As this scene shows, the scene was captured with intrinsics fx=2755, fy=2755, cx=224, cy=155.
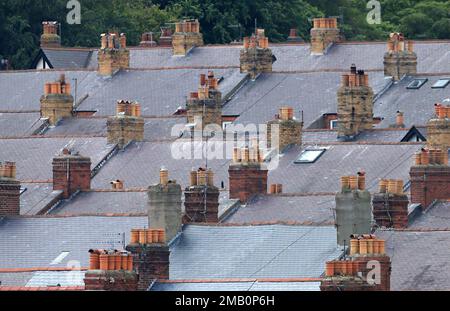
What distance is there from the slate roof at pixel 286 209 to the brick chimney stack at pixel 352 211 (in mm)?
3614

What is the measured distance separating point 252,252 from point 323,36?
50545mm

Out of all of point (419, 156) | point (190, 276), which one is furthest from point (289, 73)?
point (190, 276)

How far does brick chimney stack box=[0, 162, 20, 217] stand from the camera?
73312 mm

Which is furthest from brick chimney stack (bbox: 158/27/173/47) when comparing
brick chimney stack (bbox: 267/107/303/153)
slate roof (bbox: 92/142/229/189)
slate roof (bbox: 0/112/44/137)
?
brick chimney stack (bbox: 267/107/303/153)

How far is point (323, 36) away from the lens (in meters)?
112

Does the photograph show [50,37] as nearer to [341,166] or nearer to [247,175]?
[341,166]

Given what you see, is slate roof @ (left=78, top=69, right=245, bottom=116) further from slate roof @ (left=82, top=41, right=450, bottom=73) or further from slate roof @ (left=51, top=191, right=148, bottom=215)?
slate roof @ (left=51, top=191, right=148, bottom=215)

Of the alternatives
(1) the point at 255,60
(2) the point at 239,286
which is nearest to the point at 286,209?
(2) the point at 239,286

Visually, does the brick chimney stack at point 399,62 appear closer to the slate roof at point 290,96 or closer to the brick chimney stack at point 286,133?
the slate roof at point 290,96

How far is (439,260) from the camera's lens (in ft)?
186

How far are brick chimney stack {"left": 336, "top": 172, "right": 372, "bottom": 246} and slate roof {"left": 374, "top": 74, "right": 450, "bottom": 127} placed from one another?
101ft

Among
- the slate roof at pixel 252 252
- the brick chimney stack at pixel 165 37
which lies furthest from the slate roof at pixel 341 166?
the brick chimney stack at pixel 165 37
